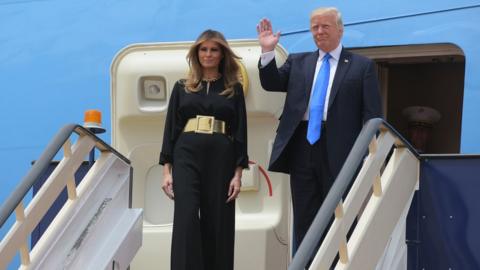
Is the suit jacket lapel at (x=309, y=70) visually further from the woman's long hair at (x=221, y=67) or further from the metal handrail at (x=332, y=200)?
the metal handrail at (x=332, y=200)

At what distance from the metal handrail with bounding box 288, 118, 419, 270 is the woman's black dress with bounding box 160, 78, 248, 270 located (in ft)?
2.68

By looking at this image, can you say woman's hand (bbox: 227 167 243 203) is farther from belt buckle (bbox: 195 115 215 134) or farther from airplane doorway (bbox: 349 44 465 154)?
airplane doorway (bbox: 349 44 465 154)

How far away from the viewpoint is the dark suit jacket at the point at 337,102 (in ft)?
12.1

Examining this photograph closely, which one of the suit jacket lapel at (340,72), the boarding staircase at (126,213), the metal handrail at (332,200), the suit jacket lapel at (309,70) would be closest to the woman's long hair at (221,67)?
the suit jacket lapel at (309,70)

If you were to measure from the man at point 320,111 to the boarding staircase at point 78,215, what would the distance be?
915 mm

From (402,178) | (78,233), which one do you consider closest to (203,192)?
(78,233)

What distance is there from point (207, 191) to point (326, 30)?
96 centimetres

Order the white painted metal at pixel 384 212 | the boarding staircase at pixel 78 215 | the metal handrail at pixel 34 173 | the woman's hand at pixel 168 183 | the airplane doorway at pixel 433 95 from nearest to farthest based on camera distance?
the white painted metal at pixel 384 212
the metal handrail at pixel 34 173
the boarding staircase at pixel 78 215
the woman's hand at pixel 168 183
the airplane doorway at pixel 433 95

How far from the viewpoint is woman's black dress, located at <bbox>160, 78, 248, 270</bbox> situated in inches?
145

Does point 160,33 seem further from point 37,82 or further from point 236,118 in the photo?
point 236,118

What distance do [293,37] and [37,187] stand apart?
1869 millimetres

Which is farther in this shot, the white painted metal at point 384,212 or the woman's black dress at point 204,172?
the woman's black dress at point 204,172

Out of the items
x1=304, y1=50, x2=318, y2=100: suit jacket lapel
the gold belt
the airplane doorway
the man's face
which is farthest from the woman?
the airplane doorway

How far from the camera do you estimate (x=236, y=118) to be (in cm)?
383
